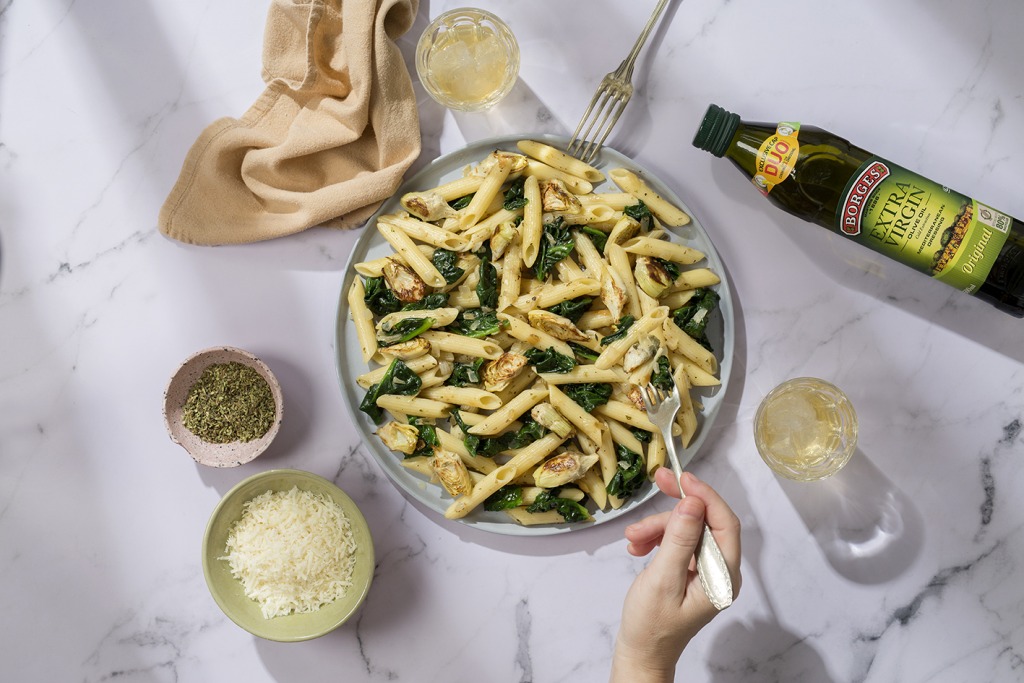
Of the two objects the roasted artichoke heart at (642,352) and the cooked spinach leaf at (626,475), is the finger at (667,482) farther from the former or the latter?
the roasted artichoke heart at (642,352)

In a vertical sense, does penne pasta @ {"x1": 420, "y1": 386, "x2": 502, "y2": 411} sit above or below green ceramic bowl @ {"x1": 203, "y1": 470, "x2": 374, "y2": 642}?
above

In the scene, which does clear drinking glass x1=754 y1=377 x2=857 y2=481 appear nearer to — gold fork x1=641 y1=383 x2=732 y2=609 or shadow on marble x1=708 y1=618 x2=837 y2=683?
gold fork x1=641 y1=383 x2=732 y2=609

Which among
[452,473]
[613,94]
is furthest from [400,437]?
[613,94]

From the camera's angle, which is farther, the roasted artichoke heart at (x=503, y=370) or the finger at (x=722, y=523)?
the roasted artichoke heart at (x=503, y=370)

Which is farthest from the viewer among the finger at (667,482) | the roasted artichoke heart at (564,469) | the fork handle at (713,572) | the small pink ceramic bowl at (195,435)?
the small pink ceramic bowl at (195,435)

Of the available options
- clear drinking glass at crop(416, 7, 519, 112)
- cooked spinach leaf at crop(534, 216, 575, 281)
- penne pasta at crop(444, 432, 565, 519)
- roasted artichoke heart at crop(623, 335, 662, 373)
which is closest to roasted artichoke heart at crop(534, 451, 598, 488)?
penne pasta at crop(444, 432, 565, 519)

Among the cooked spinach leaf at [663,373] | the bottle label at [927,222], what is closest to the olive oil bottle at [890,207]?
the bottle label at [927,222]

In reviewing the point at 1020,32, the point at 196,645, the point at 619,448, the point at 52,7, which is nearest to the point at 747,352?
the point at 619,448

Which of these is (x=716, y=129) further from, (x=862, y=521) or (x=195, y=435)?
(x=195, y=435)
